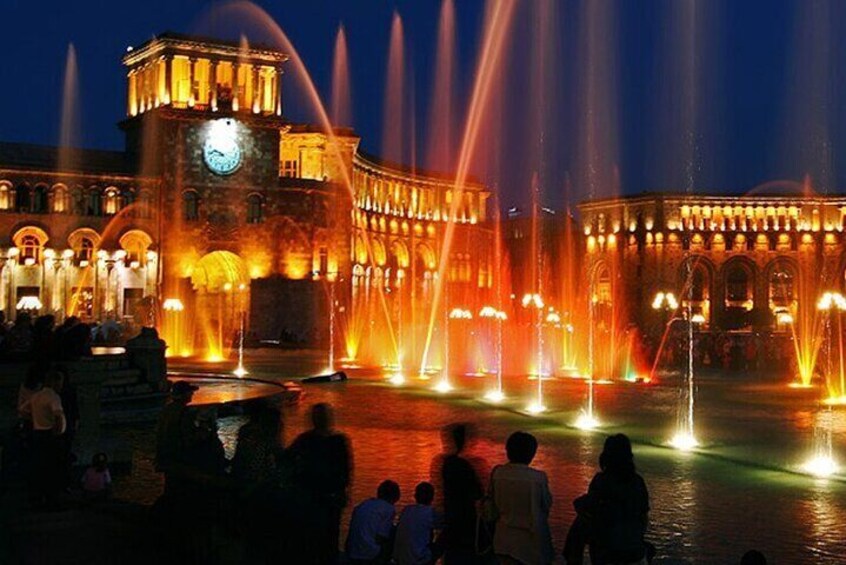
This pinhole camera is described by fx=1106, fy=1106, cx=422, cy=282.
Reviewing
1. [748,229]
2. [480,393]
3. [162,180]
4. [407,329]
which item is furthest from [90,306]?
[748,229]

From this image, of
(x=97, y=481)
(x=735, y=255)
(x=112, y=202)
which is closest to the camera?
(x=97, y=481)

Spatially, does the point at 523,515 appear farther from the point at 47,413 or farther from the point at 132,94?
the point at 132,94

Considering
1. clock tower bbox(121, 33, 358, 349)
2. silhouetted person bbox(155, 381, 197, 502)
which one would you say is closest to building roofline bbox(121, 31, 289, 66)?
clock tower bbox(121, 33, 358, 349)

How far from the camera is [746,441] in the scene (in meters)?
18.5

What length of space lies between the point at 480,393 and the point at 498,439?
985cm

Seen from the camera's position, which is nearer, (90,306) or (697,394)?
(697,394)

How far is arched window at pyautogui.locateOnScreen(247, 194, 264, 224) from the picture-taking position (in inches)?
2466

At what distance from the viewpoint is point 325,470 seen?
8.38 metres

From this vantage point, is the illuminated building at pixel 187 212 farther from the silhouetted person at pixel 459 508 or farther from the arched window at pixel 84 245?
the silhouetted person at pixel 459 508

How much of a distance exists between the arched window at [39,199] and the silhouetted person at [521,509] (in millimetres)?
54688

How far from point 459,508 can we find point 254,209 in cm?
5613

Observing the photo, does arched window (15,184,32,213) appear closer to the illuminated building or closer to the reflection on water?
the illuminated building

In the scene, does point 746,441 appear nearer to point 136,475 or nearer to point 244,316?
point 136,475

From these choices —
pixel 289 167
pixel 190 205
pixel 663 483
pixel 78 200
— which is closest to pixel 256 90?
pixel 190 205
